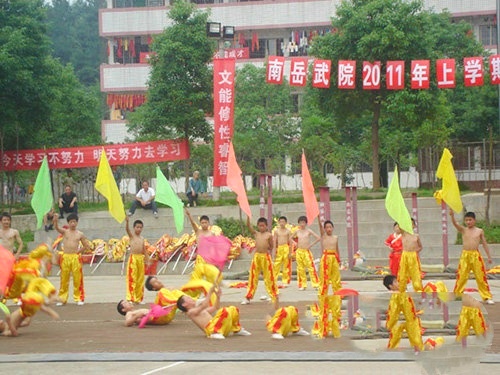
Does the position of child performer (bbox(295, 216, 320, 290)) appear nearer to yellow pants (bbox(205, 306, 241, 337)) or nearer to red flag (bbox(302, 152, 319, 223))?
red flag (bbox(302, 152, 319, 223))

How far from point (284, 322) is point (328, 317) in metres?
0.57


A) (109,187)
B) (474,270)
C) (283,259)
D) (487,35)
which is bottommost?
(283,259)

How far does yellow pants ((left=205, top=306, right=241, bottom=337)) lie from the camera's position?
12.8 m

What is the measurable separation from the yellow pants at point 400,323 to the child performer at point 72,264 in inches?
324

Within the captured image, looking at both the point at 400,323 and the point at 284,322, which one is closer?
the point at 400,323

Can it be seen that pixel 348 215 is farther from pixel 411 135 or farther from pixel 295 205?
pixel 411 135

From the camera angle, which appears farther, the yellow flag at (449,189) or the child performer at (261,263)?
the child performer at (261,263)

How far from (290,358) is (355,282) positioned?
1051 cm

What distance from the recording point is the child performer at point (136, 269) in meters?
17.4

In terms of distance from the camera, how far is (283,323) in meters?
12.7

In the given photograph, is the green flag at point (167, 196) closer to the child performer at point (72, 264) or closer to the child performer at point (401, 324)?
the child performer at point (72, 264)

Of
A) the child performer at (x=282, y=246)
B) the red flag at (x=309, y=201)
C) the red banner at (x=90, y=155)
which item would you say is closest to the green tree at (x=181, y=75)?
the red banner at (x=90, y=155)

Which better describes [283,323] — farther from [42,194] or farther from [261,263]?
[42,194]

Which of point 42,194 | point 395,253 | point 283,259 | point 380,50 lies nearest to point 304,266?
point 283,259
